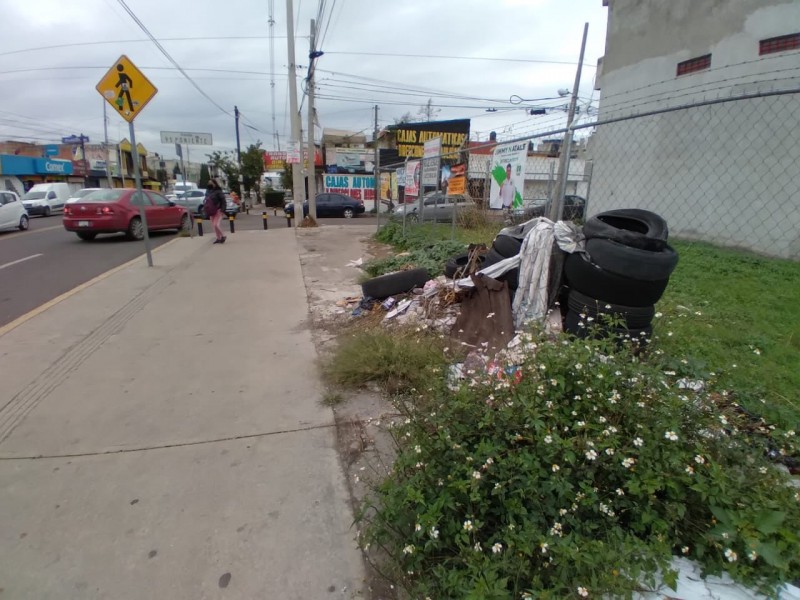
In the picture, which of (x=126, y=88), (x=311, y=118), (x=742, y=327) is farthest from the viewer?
(x=311, y=118)

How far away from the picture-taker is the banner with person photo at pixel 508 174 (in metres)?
5.65

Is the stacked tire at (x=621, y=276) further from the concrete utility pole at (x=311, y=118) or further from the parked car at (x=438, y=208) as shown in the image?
the concrete utility pole at (x=311, y=118)

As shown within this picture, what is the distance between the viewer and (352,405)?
3574 mm

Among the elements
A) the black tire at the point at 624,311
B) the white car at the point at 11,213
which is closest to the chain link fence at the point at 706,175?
the black tire at the point at 624,311

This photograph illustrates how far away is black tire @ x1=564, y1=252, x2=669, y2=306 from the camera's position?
11.1 ft

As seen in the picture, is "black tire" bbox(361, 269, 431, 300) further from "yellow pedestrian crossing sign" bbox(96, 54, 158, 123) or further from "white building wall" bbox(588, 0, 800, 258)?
"white building wall" bbox(588, 0, 800, 258)

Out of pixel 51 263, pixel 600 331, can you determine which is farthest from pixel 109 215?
pixel 600 331

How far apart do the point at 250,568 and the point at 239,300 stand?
4.94 metres

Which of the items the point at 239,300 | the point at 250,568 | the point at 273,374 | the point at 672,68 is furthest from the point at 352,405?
the point at 672,68

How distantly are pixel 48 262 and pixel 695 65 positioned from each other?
15.0m

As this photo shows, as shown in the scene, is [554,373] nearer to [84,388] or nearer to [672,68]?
[84,388]

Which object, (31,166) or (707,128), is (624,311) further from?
(31,166)

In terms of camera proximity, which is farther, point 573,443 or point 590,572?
point 573,443

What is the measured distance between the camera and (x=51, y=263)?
9781mm
